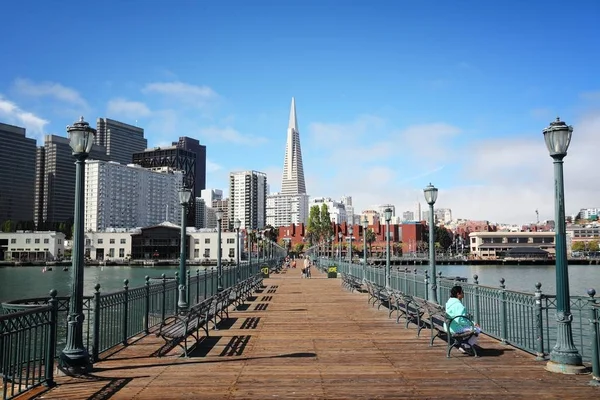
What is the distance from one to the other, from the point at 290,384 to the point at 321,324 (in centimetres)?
694

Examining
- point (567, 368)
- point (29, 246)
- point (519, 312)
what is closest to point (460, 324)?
point (519, 312)

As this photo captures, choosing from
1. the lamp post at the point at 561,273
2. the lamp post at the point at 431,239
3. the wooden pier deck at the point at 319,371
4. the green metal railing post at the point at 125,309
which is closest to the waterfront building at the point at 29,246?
the lamp post at the point at 431,239

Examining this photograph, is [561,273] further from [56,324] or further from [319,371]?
[56,324]

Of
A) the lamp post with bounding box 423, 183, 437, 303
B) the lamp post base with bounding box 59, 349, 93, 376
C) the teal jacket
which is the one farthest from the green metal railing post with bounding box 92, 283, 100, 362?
the lamp post with bounding box 423, 183, 437, 303

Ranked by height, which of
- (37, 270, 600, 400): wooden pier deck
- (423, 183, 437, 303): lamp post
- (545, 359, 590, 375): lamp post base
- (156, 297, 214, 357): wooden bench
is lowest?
(37, 270, 600, 400): wooden pier deck

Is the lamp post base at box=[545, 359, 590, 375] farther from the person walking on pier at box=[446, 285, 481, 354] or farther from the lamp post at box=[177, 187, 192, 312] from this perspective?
the lamp post at box=[177, 187, 192, 312]

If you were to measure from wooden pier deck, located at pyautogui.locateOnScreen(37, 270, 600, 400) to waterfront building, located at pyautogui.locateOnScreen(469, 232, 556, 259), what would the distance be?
171 meters

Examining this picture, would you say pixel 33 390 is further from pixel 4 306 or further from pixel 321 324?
pixel 321 324

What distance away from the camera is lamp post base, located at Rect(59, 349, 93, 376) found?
8.90m

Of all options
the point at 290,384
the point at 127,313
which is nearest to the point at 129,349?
the point at 127,313

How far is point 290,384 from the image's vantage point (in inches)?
322

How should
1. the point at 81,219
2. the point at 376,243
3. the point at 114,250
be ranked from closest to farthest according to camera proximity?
the point at 81,219, the point at 114,250, the point at 376,243

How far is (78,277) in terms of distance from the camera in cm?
944

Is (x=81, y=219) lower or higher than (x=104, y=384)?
higher
